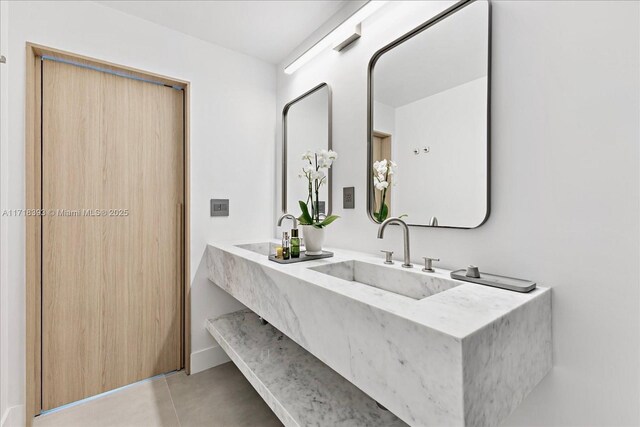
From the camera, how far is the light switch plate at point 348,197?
1.70 m

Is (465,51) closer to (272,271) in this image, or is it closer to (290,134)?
(272,271)

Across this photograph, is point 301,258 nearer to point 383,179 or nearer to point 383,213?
point 383,213

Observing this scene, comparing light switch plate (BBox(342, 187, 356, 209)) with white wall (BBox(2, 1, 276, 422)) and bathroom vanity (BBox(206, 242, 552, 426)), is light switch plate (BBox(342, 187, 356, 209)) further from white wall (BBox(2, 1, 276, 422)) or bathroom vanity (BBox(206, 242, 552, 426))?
white wall (BBox(2, 1, 276, 422))

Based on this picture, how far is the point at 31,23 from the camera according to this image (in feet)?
4.91

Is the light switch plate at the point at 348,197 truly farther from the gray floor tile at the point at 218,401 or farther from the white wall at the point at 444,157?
the gray floor tile at the point at 218,401

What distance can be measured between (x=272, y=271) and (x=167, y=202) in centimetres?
113

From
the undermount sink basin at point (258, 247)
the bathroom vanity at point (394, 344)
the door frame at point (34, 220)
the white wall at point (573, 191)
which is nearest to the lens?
the bathroom vanity at point (394, 344)

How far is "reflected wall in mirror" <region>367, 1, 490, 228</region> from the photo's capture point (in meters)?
1.14

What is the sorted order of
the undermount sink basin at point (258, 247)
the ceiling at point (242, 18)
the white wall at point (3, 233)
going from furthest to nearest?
the undermount sink basin at point (258, 247), the ceiling at point (242, 18), the white wall at point (3, 233)

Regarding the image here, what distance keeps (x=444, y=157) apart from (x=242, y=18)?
1.48 metres

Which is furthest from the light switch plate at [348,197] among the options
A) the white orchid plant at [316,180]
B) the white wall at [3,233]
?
the white wall at [3,233]

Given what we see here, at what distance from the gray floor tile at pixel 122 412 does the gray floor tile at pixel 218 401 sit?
67 millimetres

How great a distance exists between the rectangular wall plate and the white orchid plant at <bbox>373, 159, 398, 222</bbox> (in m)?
1.12

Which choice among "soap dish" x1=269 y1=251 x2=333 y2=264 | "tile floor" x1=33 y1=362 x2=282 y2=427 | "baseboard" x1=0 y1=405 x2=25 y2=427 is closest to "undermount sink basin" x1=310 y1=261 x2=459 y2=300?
"soap dish" x1=269 y1=251 x2=333 y2=264
